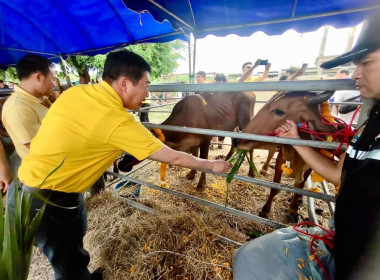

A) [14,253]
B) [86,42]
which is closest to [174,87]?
[14,253]

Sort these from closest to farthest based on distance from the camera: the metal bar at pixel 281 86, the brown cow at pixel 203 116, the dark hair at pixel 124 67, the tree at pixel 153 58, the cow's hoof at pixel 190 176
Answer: the metal bar at pixel 281 86 → the dark hair at pixel 124 67 → the brown cow at pixel 203 116 → the cow's hoof at pixel 190 176 → the tree at pixel 153 58

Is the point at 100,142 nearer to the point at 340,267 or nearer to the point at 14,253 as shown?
the point at 14,253

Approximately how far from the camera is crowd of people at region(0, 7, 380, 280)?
89cm

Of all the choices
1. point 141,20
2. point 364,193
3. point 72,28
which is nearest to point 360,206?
point 364,193

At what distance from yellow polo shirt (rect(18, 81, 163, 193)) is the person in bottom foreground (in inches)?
45.5

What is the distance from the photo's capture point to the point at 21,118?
190cm

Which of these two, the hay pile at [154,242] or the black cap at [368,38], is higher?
the black cap at [368,38]

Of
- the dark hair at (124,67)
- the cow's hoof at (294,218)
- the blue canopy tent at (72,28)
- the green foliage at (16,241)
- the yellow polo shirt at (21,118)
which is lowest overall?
the cow's hoof at (294,218)

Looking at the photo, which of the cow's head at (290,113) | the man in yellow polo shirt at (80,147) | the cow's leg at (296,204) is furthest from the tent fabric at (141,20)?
the cow's leg at (296,204)

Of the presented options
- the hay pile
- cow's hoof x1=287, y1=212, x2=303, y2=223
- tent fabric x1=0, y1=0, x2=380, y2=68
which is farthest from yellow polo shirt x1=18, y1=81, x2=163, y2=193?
cow's hoof x1=287, y1=212, x2=303, y2=223

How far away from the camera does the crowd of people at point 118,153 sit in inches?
35.1

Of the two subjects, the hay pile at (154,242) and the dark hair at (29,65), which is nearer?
the hay pile at (154,242)

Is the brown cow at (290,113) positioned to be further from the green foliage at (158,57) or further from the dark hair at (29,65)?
the green foliage at (158,57)

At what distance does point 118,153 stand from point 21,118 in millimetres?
1239
